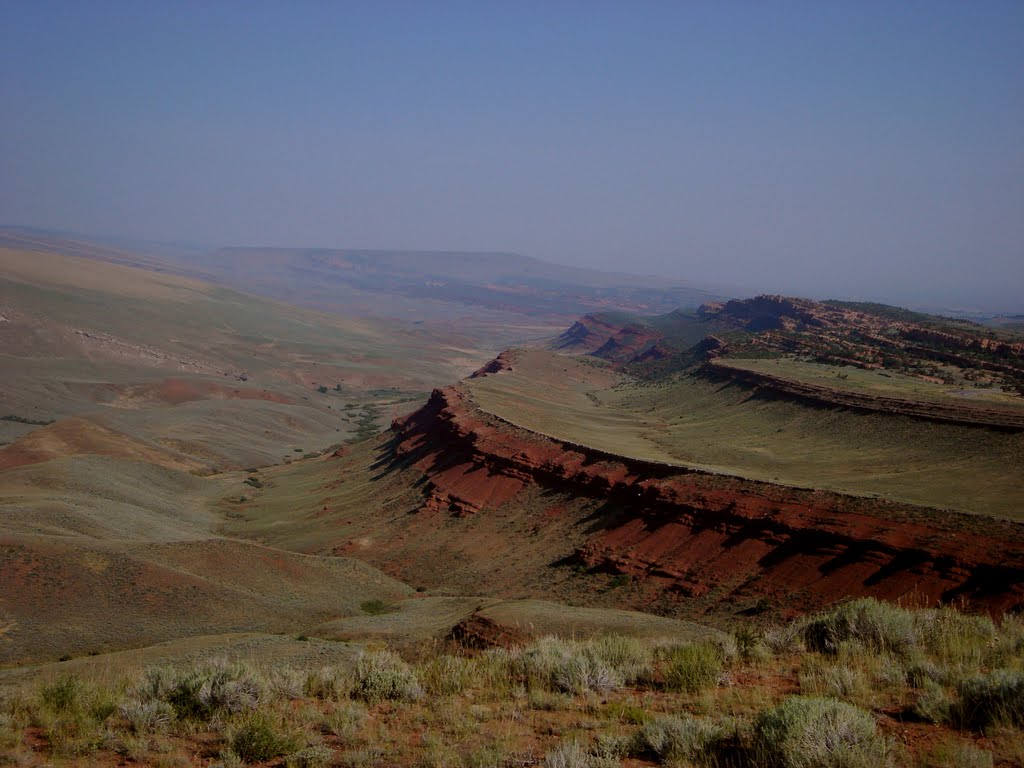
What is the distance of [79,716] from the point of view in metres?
7.00

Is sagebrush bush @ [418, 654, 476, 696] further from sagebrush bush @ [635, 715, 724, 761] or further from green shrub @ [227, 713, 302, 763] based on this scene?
sagebrush bush @ [635, 715, 724, 761]

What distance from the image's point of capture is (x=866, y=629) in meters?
8.81

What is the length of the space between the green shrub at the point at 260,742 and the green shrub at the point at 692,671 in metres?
3.82

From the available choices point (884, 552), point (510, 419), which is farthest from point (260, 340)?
point (884, 552)

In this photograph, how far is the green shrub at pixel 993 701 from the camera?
5.83 meters

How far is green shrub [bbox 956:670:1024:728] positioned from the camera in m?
5.83

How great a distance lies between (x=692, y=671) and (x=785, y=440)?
42684 mm

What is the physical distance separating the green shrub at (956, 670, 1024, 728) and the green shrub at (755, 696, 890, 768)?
0.96 metres

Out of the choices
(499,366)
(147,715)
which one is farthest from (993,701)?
A: (499,366)

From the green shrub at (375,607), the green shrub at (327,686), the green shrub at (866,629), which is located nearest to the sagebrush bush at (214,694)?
the green shrub at (327,686)

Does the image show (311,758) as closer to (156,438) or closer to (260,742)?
(260,742)

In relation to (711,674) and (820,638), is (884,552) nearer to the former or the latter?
(820,638)

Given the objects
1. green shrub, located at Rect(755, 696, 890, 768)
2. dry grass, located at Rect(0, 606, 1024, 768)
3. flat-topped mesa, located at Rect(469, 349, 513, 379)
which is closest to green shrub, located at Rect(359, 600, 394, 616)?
dry grass, located at Rect(0, 606, 1024, 768)

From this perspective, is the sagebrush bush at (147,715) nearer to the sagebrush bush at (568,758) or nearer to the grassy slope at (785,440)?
the sagebrush bush at (568,758)
